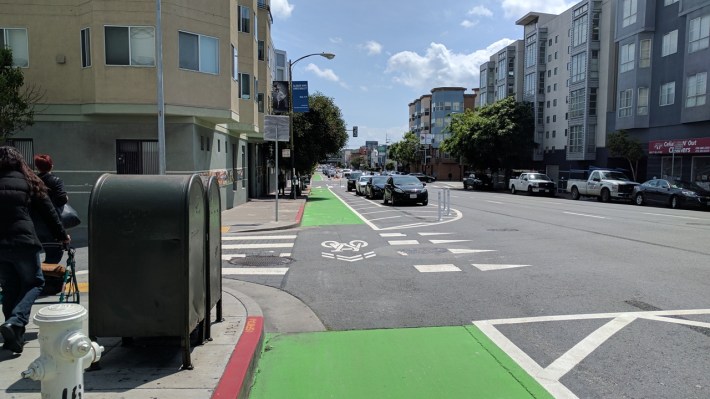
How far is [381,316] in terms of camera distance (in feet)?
21.1

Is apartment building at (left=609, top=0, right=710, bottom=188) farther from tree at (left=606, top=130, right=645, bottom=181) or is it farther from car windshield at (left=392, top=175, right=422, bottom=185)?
car windshield at (left=392, top=175, right=422, bottom=185)

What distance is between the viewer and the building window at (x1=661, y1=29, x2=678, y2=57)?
3372 cm

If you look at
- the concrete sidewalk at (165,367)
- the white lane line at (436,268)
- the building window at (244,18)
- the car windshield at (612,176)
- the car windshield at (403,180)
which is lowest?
the white lane line at (436,268)

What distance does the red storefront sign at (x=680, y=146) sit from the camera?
30.2 meters

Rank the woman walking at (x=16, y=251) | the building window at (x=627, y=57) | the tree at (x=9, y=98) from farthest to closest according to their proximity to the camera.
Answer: the building window at (x=627, y=57) → the tree at (x=9, y=98) → the woman walking at (x=16, y=251)

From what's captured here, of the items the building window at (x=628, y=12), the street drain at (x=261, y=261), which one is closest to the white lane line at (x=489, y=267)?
the street drain at (x=261, y=261)

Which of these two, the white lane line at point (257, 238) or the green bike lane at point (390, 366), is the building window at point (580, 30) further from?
the green bike lane at point (390, 366)

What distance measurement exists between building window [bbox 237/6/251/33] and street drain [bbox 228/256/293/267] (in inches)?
692

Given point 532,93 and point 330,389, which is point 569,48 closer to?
point 532,93

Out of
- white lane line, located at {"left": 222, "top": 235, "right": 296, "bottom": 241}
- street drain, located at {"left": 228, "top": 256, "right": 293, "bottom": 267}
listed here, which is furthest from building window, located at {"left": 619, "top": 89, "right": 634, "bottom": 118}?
street drain, located at {"left": 228, "top": 256, "right": 293, "bottom": 267}

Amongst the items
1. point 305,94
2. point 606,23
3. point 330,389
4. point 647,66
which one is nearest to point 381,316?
point 330,389

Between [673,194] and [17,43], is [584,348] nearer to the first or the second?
[17,43]

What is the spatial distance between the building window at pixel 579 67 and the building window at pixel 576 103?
1.13 metres

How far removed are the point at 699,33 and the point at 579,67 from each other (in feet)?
49.5
